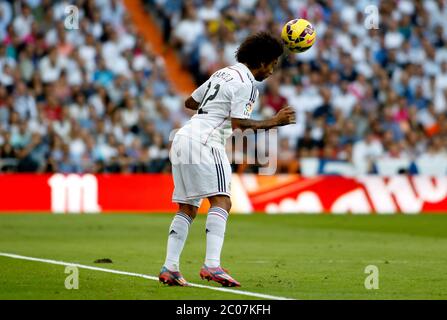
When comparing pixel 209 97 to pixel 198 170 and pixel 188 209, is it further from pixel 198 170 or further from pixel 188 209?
pixel 188 209

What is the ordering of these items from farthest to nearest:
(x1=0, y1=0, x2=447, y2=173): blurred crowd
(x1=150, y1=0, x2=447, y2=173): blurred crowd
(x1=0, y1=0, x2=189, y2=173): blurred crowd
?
(x1=150, y1=0, x2=447, y2=173): blurred crowd < (x1=0, y1=0, x2=447, y2=173): blurred crowd < (x1=0, y1=0, x2=189, y2=173): blurred crowd

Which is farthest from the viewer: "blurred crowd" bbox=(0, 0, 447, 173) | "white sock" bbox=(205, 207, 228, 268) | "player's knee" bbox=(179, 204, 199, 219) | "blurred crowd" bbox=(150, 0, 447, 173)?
"blurred crowd" bbox=(150, 0, 447, 173)

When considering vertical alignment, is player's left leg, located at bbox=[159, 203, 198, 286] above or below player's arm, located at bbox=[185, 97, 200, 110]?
below

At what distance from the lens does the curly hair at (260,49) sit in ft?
35.9

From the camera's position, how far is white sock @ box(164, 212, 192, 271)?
1069 cm

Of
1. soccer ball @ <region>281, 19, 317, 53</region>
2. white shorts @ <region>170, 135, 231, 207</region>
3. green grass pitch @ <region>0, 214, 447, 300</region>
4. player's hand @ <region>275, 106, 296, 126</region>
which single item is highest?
soccer ball @ <region>281, 19, 317, 53</region>

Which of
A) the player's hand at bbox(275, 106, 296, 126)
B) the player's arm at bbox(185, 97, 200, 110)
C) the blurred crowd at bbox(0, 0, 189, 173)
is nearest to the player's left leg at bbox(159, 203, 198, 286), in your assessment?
the player's arm at bbox(185, 97, 200, 110)

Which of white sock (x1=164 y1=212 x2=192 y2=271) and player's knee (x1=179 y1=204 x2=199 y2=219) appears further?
player's knee (x1=179 y1=204 x2=199 y2=219)

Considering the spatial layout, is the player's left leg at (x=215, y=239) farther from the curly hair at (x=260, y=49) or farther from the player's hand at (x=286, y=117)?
the curly hair at (x=260, y=49)

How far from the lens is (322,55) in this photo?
95.5 feet

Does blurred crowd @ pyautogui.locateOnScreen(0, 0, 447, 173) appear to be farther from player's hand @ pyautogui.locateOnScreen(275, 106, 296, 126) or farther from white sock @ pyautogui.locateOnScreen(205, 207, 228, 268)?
player's hand @ pyautogui.locateOnScreen(275, 106, 296, 126)

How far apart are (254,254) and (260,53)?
4.49m

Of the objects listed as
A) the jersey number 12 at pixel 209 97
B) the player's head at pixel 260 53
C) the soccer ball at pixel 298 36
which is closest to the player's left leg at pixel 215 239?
the jersey number 12 at pixel 209 97

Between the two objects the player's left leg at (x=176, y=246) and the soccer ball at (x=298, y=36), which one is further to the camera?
the soccer ball at (x=298, y=36)
